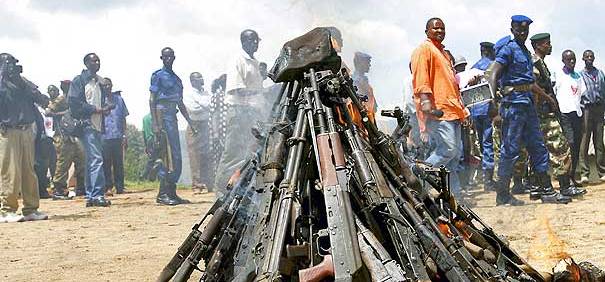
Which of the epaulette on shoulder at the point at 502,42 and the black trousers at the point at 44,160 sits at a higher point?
the epaulette on shoulder at the point at 502,42

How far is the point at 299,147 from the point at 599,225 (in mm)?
4994

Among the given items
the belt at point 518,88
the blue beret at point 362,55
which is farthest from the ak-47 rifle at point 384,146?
the belt at point 518,88

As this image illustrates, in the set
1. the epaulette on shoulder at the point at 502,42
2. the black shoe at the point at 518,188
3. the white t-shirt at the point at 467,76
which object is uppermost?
the epaulette on shoulder at the point at 502,42

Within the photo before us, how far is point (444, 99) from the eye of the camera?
27.7ft

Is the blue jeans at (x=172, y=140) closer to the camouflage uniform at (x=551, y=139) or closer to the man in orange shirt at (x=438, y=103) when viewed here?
the man in orange shirt at (x=438, y=103)

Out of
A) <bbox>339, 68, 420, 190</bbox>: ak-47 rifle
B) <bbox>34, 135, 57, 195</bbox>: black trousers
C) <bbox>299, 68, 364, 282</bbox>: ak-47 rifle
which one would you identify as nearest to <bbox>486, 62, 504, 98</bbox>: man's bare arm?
<bbox>339, 68, 420, 190</bbox>: ak-47 rifle

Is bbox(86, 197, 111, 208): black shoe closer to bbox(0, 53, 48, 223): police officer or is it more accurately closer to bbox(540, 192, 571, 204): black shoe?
bbox(0, 53, 48, 223): police officer

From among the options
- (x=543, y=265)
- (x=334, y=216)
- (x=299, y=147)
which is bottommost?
(x=543, y=265)

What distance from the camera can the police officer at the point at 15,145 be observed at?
32.5ft

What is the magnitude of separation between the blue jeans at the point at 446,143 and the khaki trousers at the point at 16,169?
192 inches

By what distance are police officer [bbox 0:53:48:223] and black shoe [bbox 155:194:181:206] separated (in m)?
2.08

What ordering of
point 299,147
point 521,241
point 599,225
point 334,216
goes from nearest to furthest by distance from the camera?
point 334,216 → point 299,147 → point 521,241 → point 599,225

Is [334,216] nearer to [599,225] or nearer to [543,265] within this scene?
[543,265]

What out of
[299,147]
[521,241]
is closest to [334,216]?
[299,147]
